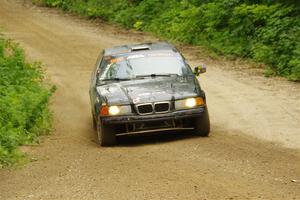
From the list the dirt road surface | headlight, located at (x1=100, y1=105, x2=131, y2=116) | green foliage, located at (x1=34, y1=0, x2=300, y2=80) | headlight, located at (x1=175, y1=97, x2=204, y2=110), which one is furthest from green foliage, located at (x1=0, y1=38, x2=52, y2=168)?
green foliage, located at (x1=34, y1=0, x2=300, y2=80)

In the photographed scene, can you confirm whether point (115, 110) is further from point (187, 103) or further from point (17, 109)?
point (17, 109)

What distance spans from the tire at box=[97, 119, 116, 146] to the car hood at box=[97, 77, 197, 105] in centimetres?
43

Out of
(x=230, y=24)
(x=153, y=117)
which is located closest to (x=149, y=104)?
(x=153, y=117)

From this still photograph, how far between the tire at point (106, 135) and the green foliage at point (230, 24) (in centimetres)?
838

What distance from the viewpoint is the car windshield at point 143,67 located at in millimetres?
12648

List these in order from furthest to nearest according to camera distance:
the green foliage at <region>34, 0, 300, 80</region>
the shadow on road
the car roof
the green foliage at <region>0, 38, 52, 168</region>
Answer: the green foliage at <region>34, 0, 300, 80</region>, the car roof, the shadow on road, the green foliage at <region>0, 38, 52, 168</region>

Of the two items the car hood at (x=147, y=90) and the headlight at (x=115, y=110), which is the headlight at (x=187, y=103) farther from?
the headlight at (x=115, y=110)

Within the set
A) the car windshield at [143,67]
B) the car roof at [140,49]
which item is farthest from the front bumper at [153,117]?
the car roof at [140,49]

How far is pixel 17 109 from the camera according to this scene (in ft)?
42.5

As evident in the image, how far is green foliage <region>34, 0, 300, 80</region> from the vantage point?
20.4 m

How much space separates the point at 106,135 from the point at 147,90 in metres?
1.04

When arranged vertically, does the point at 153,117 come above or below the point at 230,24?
below

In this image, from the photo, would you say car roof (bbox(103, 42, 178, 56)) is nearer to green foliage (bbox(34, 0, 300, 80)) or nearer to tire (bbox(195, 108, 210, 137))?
tire (bbox(195, 108, 210, 137))

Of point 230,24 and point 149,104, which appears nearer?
point 149,104
